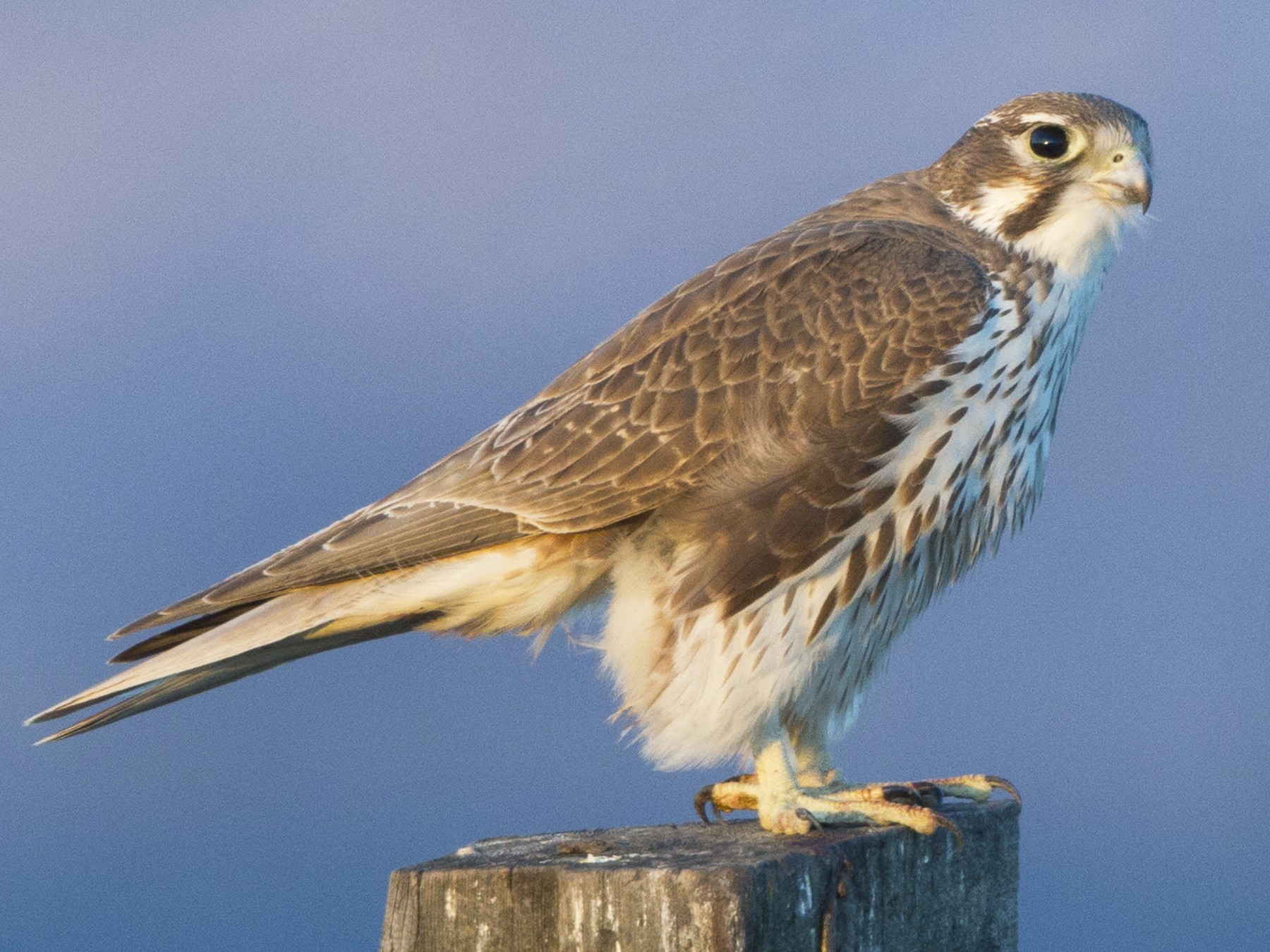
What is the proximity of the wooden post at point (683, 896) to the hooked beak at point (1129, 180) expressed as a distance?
185 centimetres

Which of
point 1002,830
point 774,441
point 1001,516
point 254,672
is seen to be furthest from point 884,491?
point 254,672

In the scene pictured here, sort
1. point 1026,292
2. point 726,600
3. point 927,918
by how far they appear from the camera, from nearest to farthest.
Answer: point 927,918, point 726,600, point 1026,292

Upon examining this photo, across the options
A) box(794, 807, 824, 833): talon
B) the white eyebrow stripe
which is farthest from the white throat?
box(794, 807, 824, 833): talon

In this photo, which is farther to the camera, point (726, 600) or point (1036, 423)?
point (1036, 423)

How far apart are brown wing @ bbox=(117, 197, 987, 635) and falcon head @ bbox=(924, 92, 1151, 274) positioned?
211 millimetres

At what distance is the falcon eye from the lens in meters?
4.10

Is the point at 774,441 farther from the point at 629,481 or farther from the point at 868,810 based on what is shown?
the point at 868,810

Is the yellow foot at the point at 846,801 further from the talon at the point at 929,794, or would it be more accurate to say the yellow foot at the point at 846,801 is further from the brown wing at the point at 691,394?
the brown wing at the point at 691,394

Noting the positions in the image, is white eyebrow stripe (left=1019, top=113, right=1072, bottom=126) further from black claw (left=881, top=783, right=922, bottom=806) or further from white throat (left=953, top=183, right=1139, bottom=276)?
black claw (left=881, top=783, right=922, bottom=806)

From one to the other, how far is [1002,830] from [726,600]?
85cm

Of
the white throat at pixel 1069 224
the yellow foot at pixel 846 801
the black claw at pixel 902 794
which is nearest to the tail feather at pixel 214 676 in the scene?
the yellow foot at pixel 846 801

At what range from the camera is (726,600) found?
3.70 m

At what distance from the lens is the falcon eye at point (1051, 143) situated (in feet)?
13.5

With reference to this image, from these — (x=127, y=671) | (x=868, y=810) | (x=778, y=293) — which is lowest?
(x=868, y=810)
